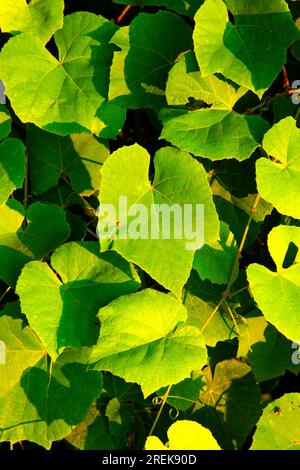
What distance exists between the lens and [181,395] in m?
2.17

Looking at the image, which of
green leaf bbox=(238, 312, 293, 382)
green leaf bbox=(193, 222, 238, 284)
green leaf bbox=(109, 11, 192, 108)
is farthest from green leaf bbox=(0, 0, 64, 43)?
green leaf bbox=(238, 312, 293, 382)

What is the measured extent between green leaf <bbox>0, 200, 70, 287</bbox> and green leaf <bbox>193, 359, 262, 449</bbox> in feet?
2.67

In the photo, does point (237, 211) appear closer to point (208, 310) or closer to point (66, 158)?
point (208, 310)

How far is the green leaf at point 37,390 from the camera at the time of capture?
193cm

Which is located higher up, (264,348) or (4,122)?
(4,122)

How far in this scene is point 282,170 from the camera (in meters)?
1.72

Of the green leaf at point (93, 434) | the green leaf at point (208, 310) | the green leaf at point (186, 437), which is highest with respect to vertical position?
the green leaf at point (208, 310)

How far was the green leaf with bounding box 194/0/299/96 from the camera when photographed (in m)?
1.66

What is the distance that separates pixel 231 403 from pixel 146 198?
3.37ft

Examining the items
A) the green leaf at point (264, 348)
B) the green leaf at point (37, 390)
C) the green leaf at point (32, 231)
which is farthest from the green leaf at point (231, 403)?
the green leaf at point (32, 231)

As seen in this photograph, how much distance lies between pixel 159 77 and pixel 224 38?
9.7 inches

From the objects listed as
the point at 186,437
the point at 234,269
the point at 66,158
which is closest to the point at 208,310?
the point at 234,269

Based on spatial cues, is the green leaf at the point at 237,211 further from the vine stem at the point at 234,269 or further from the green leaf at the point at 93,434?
the green leaf at the point at 93,434

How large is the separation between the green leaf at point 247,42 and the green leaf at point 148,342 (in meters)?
0.62
